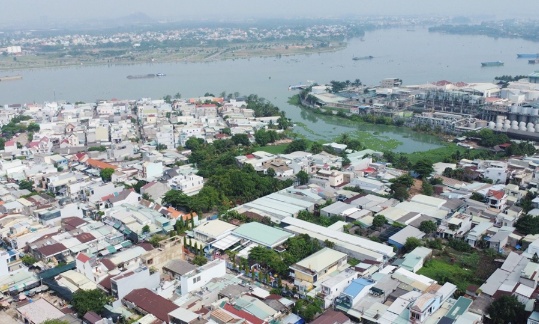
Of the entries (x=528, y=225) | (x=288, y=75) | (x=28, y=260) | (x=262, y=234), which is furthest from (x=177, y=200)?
(x=288, y=75)

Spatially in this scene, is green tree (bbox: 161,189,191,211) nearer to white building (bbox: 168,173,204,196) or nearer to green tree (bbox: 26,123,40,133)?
white building (bbox: 168,173,204,196)

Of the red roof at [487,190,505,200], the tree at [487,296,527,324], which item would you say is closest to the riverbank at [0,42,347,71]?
the red roof at [487,190,505,200]

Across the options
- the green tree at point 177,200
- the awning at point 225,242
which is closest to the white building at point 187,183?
the green tree at point 177,200

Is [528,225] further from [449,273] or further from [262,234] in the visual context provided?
[262,234]

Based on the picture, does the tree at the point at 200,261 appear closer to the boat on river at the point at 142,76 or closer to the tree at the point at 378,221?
the tree at the point at 378,221

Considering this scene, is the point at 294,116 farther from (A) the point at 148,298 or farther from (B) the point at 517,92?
(A) the point at 148,298

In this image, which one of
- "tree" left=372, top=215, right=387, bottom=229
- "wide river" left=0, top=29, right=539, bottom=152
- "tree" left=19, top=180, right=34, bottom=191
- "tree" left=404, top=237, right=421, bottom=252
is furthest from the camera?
"wide river" left=0, top=29, right=539, bottom=152
